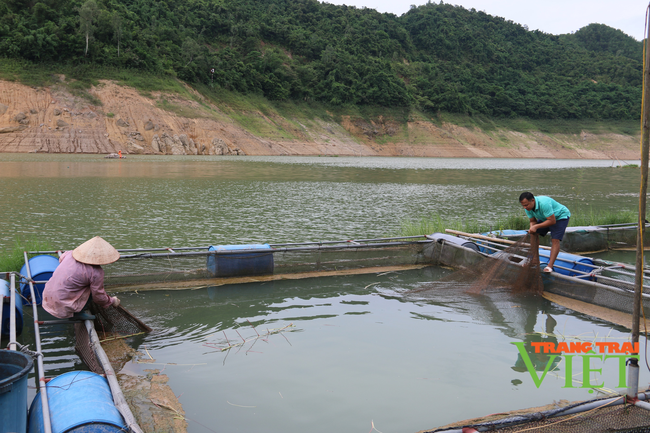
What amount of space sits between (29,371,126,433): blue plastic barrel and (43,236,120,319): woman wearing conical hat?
6.39ft

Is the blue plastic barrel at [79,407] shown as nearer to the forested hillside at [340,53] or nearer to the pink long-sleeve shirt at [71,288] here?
the pink long-sleeve shirt at [71,288]

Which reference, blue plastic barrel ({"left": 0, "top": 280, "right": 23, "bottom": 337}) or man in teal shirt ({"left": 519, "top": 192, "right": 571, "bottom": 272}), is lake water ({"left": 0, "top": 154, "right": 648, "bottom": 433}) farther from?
man in teal shirt ({"left": 519, "top": 192, "right": 571, "bottom": 272})

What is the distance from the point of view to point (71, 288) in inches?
225

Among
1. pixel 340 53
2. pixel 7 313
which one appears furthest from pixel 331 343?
pixel 340 53

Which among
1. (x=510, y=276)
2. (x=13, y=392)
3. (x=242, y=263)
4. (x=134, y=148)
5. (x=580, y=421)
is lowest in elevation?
(x=580, y=421)

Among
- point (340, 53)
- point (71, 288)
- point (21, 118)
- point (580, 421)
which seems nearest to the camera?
point (580, 421)

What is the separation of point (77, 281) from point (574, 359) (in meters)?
6.34

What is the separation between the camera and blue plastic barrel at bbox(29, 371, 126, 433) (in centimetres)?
339

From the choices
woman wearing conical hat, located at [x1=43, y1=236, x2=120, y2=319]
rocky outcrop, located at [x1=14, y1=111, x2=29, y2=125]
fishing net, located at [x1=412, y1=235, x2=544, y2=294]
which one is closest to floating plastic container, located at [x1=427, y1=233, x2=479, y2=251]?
fishing net, located at [x1=412, y1=235, x2=544, y2=294]

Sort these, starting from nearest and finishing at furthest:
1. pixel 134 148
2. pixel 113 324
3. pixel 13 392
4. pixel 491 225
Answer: pixel 13 392
pixel 113 324
pixel 491 225
pixel 134 148

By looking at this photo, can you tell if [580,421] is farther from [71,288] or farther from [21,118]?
[21,118]

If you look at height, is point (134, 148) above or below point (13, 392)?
above

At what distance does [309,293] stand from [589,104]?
125024 mm

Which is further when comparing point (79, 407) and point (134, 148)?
point (134, 148)
